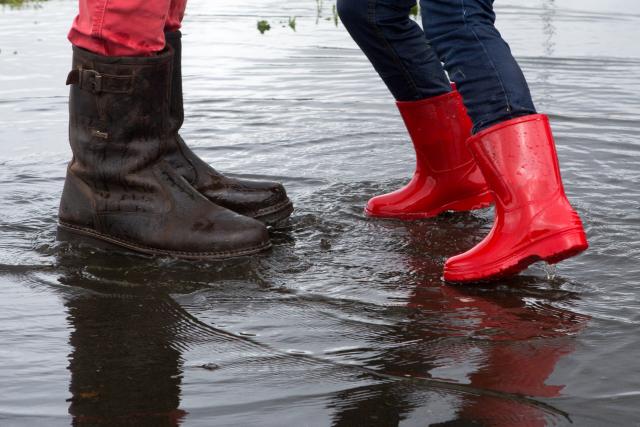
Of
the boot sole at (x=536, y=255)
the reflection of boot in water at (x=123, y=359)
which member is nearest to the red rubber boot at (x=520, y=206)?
the boot sole at (x=536, y=255)

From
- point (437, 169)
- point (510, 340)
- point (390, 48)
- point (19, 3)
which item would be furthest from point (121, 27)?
point (19, 3)

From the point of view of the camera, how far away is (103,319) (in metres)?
2.50

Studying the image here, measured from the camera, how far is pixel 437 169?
364cm

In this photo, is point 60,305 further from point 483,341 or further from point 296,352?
point 483,341

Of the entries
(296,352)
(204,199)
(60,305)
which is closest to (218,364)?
(296,352)

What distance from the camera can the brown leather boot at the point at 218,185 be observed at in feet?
11.2

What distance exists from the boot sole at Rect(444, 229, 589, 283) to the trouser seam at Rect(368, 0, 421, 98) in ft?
3.11

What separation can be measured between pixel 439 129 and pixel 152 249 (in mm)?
1133

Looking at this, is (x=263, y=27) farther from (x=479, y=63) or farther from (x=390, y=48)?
(x=479, y=63)

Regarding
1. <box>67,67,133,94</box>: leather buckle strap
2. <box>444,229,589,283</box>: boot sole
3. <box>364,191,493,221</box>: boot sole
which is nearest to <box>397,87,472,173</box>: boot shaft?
<box>364,191,493,221</box>: boot sole

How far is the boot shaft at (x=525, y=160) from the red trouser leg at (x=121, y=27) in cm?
105

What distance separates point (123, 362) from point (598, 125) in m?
3.28

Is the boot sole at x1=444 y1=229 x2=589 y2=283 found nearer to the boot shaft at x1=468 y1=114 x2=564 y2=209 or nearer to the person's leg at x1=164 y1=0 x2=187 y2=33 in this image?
the boot shaft at x1=468 y1=114 x2=564 y2=209

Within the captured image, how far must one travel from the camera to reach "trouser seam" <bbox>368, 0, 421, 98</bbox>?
3.34 metres
